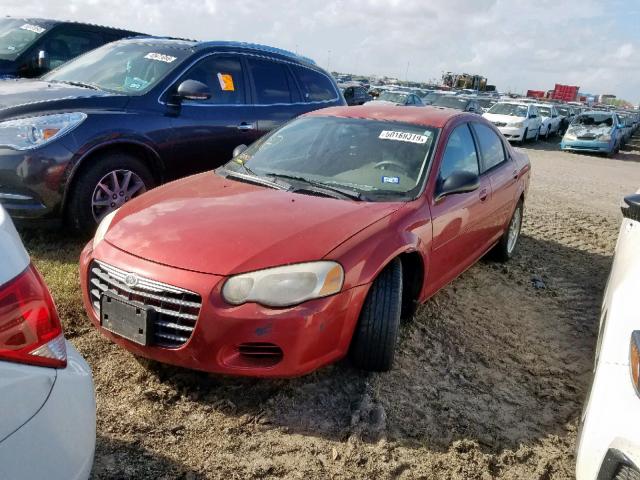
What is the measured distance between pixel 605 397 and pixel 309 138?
8.80 feet

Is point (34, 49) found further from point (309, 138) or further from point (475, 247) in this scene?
point (475, 247)

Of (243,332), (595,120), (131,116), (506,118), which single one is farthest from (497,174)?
(595,120)

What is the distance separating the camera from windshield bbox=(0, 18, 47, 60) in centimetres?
775

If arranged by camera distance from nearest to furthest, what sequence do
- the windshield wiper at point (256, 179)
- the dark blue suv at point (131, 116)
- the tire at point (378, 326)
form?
the tire at point (378, 326) < the windshield wiper at point (256, 179) < the dark blue suv at point (131, 116)

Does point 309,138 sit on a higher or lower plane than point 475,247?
higher

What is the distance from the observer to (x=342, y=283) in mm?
2703

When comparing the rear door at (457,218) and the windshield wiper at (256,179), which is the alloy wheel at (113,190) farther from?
the rear door at (457,218)

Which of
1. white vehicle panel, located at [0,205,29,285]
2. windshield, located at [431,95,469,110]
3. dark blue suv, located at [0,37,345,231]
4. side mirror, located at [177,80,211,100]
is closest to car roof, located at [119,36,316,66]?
dark blue suv, located at [0,37,345,231]

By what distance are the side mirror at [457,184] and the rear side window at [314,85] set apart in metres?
3.15

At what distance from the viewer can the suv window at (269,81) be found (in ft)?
19.3

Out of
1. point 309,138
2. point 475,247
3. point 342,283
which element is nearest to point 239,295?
point 342,283

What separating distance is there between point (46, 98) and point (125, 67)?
40.2 inches

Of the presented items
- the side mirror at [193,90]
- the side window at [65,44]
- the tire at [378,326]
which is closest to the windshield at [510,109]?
the side window at [65,44]

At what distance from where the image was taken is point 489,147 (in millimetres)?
4773
